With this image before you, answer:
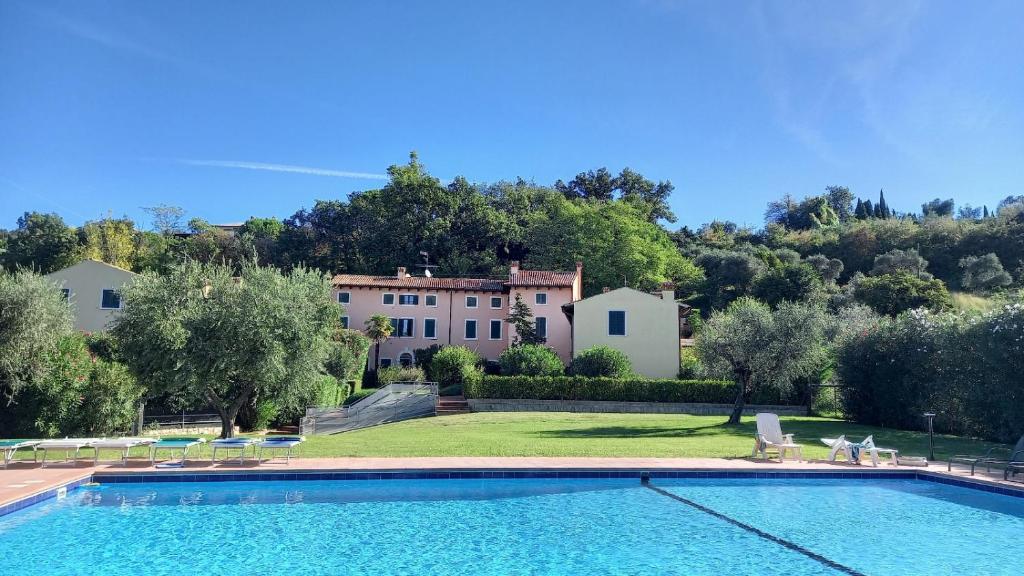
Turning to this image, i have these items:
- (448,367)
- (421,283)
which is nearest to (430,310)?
(421,283)

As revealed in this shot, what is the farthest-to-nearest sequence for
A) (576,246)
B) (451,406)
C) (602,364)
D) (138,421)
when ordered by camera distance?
1. (576,246)
2. (602,364)
3. (451,406)
4. (138,421)

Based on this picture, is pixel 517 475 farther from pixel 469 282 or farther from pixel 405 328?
pixel 469 282

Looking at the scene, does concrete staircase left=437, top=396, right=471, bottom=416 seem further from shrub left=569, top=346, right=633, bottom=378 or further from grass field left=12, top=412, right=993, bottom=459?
shrub left=569, top=346, right=633, bottom=378

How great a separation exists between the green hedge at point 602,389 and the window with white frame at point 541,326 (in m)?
9.65

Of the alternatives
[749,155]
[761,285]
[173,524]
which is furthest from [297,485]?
[761,285]

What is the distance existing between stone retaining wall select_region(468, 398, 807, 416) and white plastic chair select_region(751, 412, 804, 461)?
1468cm

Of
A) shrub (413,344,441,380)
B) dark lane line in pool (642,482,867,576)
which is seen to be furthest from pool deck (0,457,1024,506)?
shrub (413,344,441,380)

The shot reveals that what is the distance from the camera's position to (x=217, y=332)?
16.6m

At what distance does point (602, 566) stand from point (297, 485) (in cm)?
668

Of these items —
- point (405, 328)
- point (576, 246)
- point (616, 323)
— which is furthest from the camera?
point (576, 246)

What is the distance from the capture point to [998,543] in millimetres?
8484

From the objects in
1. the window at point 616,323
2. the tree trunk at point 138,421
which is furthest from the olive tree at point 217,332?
the window at point 616,323

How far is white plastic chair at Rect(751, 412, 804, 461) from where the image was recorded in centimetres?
1414

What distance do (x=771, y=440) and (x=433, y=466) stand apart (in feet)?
26.1
